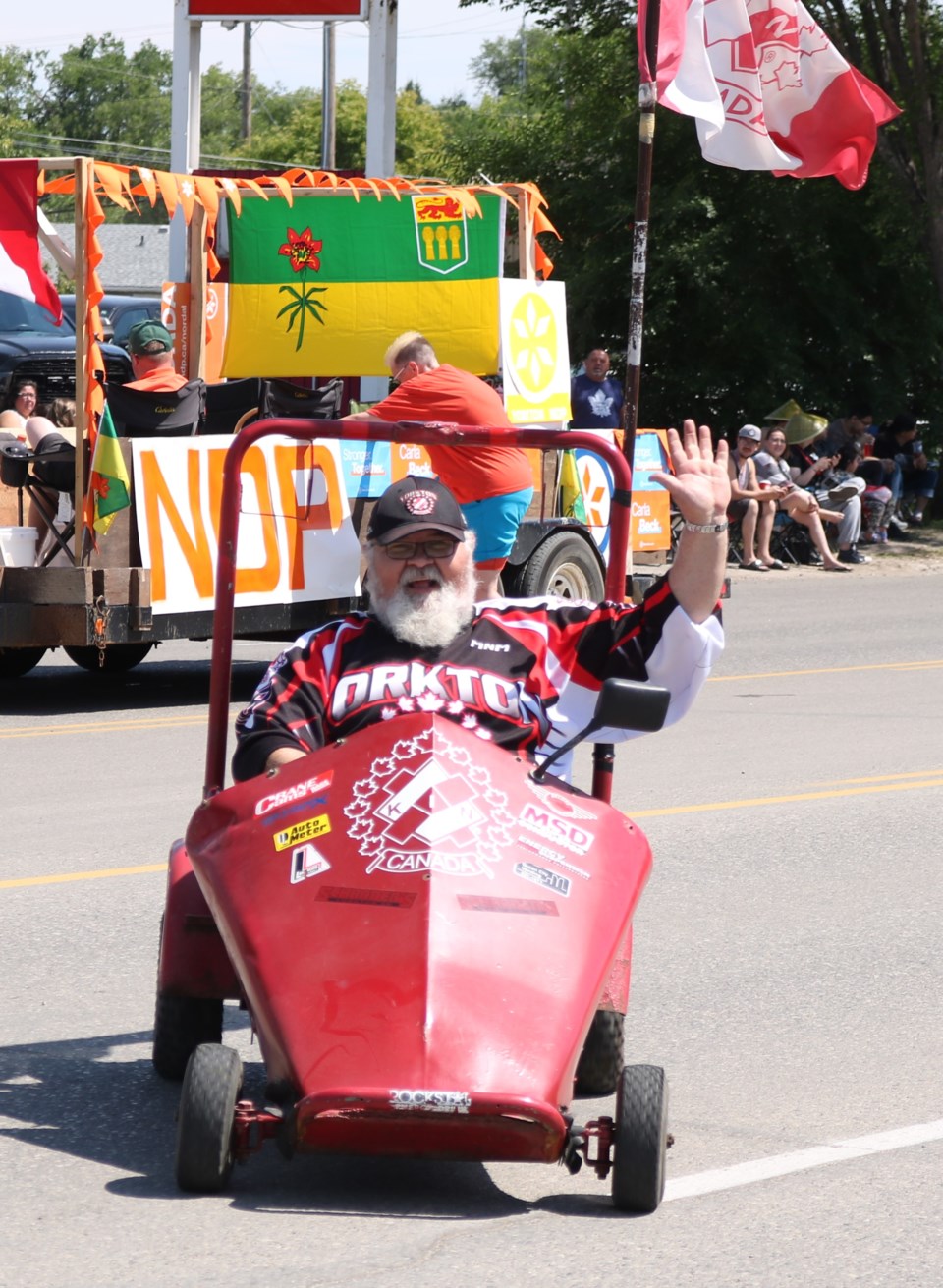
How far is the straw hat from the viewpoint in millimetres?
23109

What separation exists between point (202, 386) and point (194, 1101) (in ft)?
25.1

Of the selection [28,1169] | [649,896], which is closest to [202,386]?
[649,896]

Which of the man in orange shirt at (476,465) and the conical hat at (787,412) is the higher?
the man in orange shirt at (476,465)

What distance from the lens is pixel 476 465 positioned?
822 centimetres

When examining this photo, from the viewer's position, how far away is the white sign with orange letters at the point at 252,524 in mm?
10914

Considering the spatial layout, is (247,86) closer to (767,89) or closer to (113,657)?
(113,657)

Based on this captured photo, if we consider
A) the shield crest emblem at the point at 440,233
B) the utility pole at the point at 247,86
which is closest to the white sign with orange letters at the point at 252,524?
the shield crest emblem at the point at 440,233

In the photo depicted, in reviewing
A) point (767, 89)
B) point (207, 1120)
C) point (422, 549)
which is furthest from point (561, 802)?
point (767, 89)

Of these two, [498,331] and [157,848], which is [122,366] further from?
[157,848]

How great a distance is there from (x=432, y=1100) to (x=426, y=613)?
1.32 meters

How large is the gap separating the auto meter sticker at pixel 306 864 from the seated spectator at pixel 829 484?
18154 mm

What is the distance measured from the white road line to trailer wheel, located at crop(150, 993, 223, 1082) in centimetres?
119

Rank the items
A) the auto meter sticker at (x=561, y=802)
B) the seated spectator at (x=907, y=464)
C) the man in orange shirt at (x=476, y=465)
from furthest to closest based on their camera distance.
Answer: the seated spectator at (x=907, y=464) < the man in orange shirt at (x=476, y=465) < the auto meter sticker at (x=561, y=802)

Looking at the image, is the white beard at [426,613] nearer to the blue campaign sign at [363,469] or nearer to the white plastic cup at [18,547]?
the white plastic cup at [18,547]
